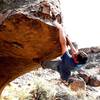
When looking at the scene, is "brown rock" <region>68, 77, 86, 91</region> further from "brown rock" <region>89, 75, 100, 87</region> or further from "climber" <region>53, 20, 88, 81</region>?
"climber" <region>53, 20, 88, 81</region>

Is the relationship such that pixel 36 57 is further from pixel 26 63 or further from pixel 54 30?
pixel 54 30

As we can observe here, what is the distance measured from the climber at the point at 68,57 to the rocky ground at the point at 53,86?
46 cm

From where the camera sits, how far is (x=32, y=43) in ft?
18.7

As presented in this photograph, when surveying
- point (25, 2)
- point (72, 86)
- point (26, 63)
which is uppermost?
point (25, 2)

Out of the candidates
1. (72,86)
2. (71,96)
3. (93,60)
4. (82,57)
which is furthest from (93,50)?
(82,57)

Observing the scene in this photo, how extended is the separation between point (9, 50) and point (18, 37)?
2.30 ft

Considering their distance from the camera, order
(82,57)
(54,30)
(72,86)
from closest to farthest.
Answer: (54,30) → (82,57) → (72,86)

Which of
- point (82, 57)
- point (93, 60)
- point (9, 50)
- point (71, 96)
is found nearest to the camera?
point (9, 50)

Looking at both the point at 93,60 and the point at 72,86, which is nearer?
the point at 72,86

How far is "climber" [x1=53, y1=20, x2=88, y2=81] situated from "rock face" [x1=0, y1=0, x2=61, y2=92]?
0.11 meters

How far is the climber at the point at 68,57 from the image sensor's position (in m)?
5.63

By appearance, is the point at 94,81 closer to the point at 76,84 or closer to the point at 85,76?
the point at 85,76

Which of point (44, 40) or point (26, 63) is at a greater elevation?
point (44, 40)

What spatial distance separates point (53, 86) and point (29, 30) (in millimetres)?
8852
